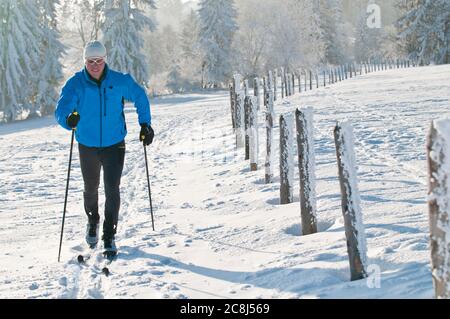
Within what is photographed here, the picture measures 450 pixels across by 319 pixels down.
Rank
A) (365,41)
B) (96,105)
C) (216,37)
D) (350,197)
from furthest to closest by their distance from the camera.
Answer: (365,41)
(216,37)
(96,105)
(350,197)

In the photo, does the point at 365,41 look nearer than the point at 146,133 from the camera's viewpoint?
No

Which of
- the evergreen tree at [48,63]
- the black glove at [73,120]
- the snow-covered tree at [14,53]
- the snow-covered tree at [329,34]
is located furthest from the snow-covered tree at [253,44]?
the black glove at [73,120]

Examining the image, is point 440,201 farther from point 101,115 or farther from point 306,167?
point 101,115

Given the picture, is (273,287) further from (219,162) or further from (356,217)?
(219,162)

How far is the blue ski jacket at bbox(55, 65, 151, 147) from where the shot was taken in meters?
5.48

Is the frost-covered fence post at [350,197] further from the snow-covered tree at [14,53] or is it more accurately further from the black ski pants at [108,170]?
the snow-covered tree at [14,53]

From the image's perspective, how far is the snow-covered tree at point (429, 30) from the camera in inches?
1752

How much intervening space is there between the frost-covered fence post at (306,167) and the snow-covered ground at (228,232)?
0.71 feet

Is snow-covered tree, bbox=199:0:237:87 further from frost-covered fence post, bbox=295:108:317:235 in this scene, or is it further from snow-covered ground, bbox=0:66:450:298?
frost-covered fence post, bbox=295:108:317:235

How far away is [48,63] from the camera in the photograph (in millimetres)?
33250

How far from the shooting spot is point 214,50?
48.8 meters

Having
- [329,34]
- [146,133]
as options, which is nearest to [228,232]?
[146,133]

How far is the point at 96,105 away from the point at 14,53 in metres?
26.8

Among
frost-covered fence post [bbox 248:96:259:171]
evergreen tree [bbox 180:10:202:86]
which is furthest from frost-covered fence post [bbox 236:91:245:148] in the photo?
evergreen tree [bbox 180:10:202:86]
